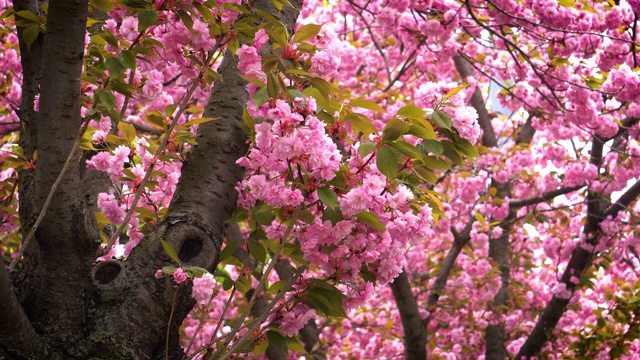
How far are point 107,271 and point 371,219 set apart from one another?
33.6 inches

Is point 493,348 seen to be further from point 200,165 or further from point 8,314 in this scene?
point 8,314

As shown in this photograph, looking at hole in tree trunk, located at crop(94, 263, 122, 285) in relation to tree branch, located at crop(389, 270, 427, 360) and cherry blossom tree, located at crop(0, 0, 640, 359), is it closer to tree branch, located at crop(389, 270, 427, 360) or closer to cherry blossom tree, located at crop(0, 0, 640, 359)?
cherry blossom tree, located at crop(0, 0, 640, 359)

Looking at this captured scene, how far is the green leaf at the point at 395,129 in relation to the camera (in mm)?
1935

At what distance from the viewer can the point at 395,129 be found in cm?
195

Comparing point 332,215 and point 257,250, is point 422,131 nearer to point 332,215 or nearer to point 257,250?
point 332,215

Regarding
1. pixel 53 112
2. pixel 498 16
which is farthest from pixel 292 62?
pixel 498 16

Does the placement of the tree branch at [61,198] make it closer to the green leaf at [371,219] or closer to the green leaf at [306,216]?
the green leaf at [306,216]

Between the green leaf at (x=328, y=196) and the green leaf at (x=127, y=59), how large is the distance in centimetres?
69

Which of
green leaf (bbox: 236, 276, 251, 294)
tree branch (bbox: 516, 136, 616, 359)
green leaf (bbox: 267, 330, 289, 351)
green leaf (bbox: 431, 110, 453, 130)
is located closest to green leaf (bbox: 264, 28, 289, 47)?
green leaf (bbox: 431, 110, 453, 130)

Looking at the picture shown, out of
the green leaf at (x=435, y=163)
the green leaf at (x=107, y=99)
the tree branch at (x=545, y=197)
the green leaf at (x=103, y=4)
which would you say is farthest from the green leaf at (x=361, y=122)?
the tree branch at (x=545, y=197)

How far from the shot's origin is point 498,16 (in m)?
4.57

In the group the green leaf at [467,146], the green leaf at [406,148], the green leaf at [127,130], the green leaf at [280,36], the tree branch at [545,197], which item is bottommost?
the green leaf at [406,148]

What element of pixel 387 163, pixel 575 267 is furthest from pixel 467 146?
pixel 575 267

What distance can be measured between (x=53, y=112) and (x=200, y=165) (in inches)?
23.0
